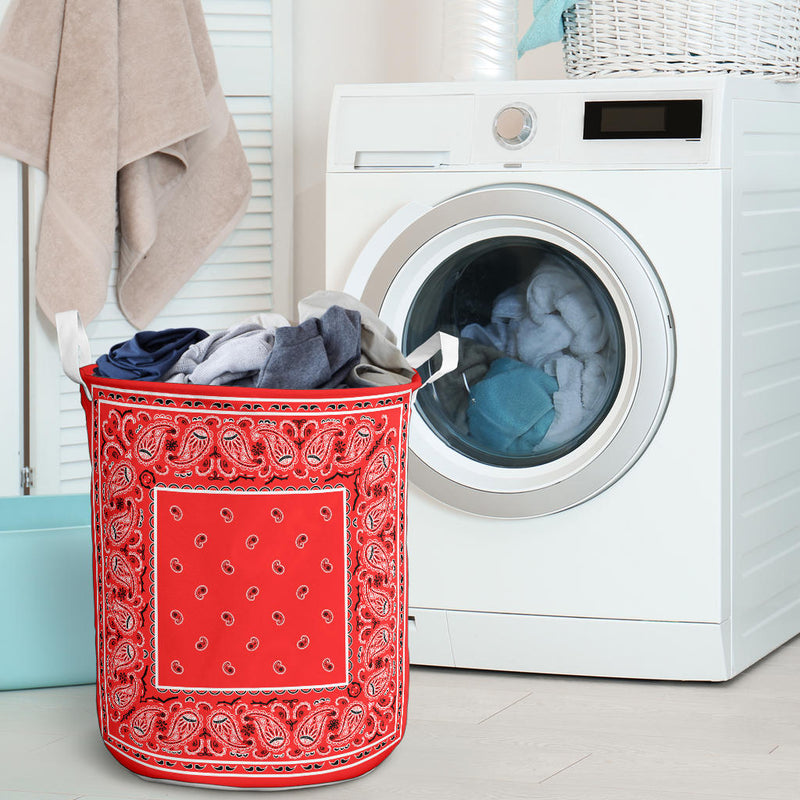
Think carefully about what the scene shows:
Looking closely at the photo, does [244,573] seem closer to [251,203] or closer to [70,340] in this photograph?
[70,340]

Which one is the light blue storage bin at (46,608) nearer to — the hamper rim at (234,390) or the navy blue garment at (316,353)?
the hamper rim at (234,390)

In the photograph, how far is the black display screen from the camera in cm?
154

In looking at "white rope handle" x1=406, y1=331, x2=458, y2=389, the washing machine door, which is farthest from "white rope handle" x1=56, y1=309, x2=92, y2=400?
the washing machine door

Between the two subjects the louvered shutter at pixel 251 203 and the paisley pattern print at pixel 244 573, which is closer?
the paisley pattern print at pixel 244 573

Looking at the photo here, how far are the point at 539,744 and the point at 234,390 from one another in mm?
627

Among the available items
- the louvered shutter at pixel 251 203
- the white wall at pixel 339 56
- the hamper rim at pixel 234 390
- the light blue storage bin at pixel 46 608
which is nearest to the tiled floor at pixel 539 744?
the light blue storage bin at pixel 46 608

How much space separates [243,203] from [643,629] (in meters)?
1.10

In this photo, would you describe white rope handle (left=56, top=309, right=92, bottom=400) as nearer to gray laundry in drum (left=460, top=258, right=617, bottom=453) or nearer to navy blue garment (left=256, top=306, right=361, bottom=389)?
navy blue garment (left=256, top=306, right=361, bottom=389)

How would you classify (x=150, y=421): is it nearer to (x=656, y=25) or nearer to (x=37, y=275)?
(x=37, y=275)

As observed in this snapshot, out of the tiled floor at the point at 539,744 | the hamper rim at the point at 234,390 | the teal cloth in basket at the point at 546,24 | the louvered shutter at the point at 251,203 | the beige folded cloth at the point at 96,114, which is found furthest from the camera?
the louvered shutter at the point at 251,203

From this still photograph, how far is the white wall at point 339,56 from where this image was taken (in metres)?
2.27

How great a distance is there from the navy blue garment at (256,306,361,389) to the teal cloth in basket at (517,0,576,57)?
2.32ft

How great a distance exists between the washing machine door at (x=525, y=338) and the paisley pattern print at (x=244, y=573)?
38cm

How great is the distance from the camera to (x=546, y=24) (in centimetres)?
171
